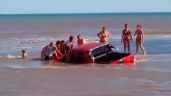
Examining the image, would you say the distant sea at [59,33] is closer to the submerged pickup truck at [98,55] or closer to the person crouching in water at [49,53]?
the person crouching in water at [49,53]

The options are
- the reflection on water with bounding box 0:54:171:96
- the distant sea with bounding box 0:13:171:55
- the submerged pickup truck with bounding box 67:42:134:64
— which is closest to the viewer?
the reflection on water with bounding box 0:54:171:96

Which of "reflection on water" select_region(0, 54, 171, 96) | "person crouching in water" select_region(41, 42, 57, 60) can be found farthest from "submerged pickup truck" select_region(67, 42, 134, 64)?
"person crouching in water" select_region(41, 42, 57, 60)

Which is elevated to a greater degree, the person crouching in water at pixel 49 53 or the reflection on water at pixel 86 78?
the person crouching in water at pixel 49 53

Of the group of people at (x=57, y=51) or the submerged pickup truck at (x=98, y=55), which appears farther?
the group of people at (x=57, y=51)

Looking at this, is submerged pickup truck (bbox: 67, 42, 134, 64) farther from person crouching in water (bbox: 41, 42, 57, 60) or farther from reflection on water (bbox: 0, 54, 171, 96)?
person crouching in water (bbox: 41, 42, 57, 60)

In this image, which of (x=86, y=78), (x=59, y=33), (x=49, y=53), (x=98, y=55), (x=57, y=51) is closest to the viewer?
(x=86, y=78)

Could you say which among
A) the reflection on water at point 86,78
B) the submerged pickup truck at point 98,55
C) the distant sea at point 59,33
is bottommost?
the reflection on water at point 86,78

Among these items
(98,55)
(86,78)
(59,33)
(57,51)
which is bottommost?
(86,78)

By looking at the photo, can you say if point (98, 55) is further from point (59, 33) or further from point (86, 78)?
point (59, 33)

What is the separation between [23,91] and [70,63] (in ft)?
22.9

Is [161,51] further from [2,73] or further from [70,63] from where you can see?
[2,73]

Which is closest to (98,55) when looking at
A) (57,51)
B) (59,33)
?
(57,51)

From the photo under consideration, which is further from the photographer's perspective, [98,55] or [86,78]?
[98,55]

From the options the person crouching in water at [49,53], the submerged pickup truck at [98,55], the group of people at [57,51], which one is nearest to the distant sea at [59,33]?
the person crouching in water at [49,53]
